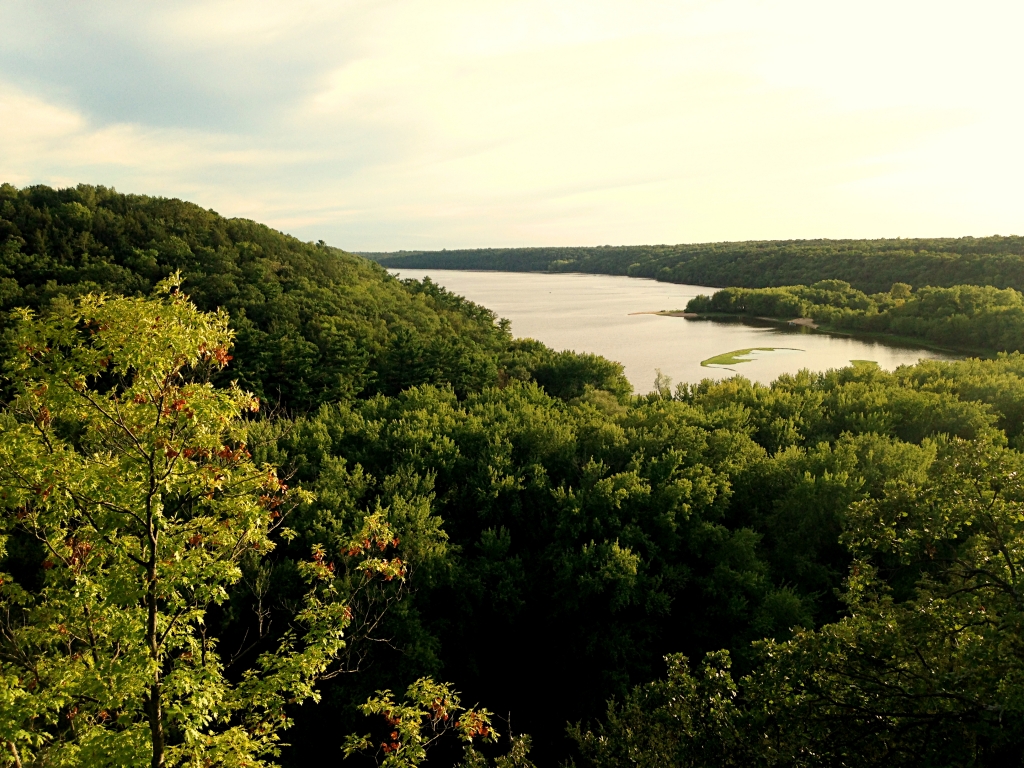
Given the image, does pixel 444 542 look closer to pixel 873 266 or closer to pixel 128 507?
pixel 128 507

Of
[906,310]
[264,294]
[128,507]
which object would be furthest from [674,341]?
[128,507]

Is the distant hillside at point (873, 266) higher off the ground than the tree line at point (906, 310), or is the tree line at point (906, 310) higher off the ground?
the distant hillside at point (873, 266)

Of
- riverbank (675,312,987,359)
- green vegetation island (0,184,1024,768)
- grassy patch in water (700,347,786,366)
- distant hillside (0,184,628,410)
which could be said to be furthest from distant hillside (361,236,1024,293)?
distant hillside (0,184,628,410)

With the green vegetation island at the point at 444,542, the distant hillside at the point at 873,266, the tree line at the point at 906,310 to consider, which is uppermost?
the distant hillside at the point at 873,266

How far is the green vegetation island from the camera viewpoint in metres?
6.51

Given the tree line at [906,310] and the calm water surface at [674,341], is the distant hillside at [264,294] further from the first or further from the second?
the tree line at [906,310]

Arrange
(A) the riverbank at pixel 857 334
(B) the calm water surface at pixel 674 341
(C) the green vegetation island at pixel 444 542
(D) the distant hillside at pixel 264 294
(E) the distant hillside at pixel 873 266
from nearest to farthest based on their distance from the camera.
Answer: (C) the green vegetation island at pixel 444 542 < (D) the distant hillside at pixel 264 294 < (B) the calm water surface at pixel 674 341 < (A) the riverbank at pixel 857 334 < (E) the distant hillside at pixel 873 266

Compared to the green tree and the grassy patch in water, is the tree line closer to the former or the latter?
the grassy patch in water

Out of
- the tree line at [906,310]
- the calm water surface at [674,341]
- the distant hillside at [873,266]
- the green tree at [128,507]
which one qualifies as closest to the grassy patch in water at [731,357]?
the calm water surface at [674,341]

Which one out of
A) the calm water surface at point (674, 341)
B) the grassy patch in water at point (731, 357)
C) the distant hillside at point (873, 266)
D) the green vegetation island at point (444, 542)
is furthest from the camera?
the distant hillside at point (873, 266)

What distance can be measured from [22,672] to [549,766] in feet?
41.9

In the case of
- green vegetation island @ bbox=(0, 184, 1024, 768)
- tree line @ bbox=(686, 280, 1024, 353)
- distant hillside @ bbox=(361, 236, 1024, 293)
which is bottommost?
green vegetation island @ bbox=(0, 184, 1024, 768)

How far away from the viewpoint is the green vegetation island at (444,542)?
651 centimetres

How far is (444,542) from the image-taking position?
63.8 feet
